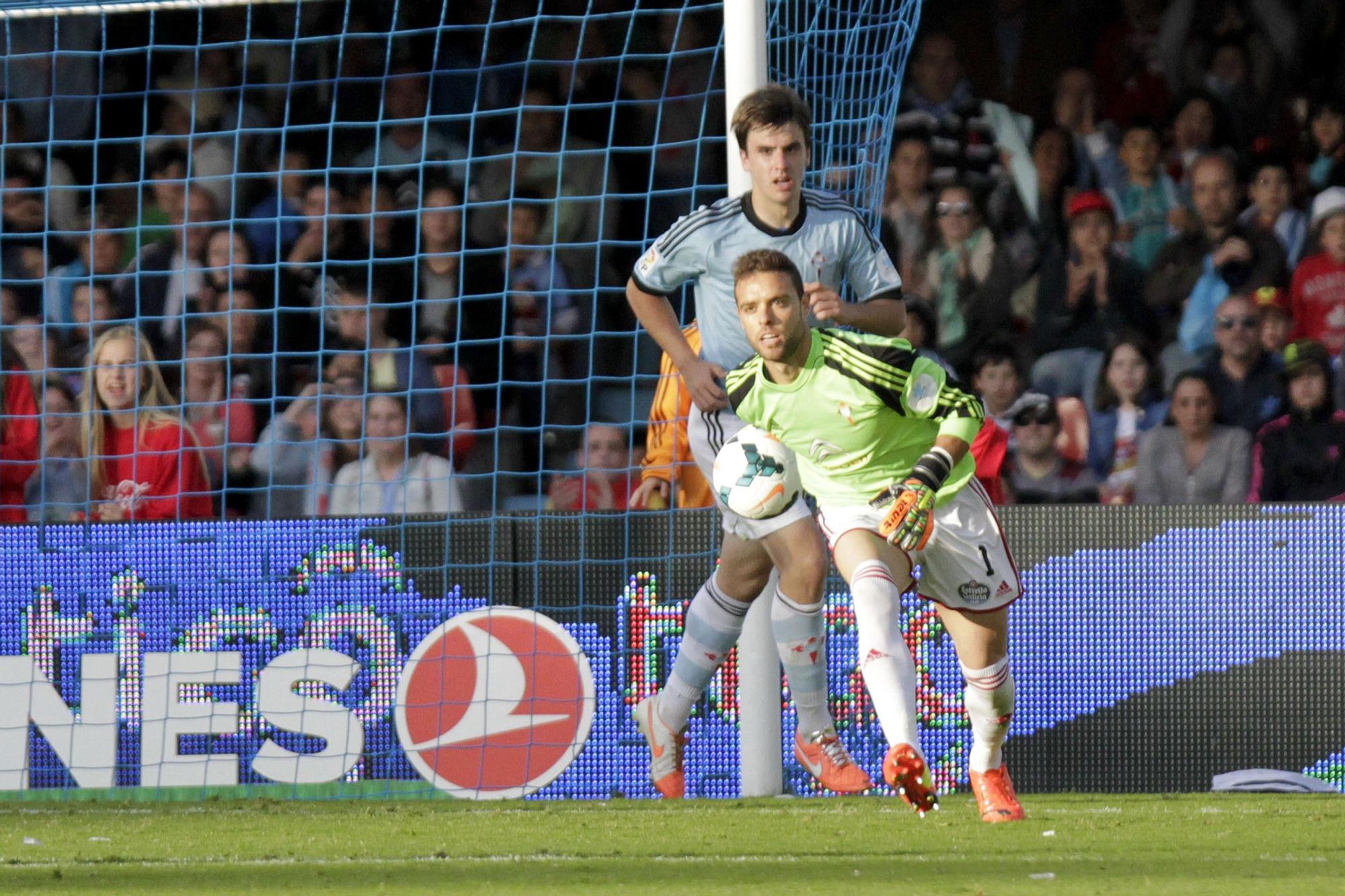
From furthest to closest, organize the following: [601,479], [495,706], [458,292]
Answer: [458,292], [601,479], [495,706]

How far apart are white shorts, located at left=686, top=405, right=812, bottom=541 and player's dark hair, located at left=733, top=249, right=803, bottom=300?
0.60 metres

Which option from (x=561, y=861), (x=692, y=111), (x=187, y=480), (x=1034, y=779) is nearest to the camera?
(x=561, y=861)

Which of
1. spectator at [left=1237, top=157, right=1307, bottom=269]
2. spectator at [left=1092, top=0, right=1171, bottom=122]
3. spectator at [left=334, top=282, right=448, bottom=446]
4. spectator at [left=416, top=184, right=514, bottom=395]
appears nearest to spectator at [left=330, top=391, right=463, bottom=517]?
spectator at [left=334, top=282, right=448, bottom=446]

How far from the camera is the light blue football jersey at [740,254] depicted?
5.20m

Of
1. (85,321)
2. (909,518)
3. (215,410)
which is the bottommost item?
(909,518)

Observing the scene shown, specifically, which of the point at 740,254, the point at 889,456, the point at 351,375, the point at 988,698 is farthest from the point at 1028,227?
the point at 988,698

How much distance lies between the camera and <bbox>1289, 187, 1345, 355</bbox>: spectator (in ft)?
24.6

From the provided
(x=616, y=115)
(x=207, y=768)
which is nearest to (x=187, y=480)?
(x=207, y=768)

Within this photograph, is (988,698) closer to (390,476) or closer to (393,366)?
(390,476)

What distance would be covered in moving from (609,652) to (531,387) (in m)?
1.98

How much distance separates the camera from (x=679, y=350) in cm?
524

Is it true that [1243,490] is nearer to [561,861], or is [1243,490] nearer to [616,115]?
[616,115]

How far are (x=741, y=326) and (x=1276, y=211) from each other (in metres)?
3.43

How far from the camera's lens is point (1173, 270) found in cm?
774
